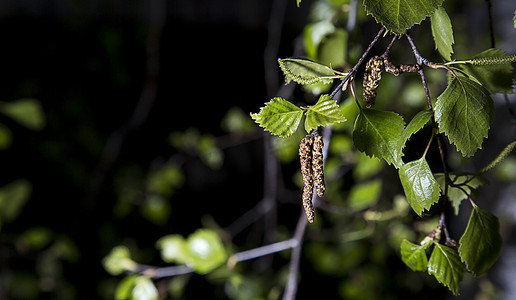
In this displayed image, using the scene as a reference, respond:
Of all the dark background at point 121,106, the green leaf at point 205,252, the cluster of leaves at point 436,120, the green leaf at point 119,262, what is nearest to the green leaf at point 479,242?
the cluster of leaves at point 436,120

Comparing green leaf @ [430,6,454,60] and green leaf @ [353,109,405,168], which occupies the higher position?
green leaf @ [430,6,454,60]

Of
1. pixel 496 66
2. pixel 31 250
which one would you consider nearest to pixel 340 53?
pixel 496 66

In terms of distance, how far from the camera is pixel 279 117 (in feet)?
1.22

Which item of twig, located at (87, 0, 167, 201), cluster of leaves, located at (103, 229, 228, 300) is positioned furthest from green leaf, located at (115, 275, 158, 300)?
twig, located at (87, 0, 167, 201)

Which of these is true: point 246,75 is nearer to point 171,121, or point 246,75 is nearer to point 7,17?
point 171,121

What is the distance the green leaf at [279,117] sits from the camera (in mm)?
364

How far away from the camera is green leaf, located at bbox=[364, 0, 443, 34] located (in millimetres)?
322

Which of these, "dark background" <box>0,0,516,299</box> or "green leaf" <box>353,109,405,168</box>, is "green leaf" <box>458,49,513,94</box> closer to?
"green leaf" <box>353,109,405,168</box>

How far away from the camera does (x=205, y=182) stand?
166cm

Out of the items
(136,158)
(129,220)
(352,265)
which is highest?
(136,158)

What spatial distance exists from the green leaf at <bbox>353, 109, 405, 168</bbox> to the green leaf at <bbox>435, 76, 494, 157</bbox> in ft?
0.13

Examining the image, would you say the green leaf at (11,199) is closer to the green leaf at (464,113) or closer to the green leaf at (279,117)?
the green leaf at (279,117)

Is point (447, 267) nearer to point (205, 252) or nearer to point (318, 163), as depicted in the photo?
point (318, 163)

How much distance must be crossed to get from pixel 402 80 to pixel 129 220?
1098 millimetres
